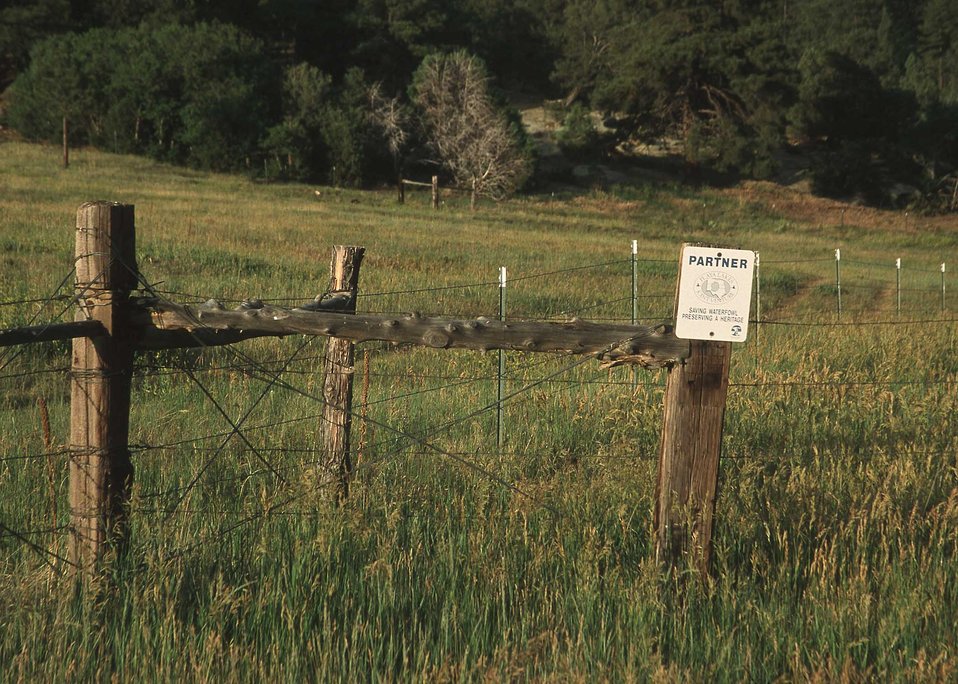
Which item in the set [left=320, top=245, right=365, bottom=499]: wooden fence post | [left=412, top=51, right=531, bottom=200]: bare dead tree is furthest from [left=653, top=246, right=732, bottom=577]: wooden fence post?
[left=412, top=51, right=531, bottom=200]: bare dead tree

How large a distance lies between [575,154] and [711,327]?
5398 cm

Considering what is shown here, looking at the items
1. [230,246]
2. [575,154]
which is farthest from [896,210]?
[230,246]

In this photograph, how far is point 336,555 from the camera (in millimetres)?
4395

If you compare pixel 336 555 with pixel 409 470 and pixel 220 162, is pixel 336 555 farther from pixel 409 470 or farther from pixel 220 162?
pixel 220 162

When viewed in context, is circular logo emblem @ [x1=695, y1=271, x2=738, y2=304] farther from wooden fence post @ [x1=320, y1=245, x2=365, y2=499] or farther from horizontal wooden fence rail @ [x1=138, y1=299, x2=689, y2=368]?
wooden fence post @ [x1=320, y1=245, x2=365, y2=499]

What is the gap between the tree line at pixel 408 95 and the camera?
153 feet

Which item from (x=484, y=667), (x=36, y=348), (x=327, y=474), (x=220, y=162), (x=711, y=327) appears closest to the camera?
(x=484, y=667)

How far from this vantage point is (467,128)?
4822 cm

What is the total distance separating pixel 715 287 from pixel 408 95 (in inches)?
2011

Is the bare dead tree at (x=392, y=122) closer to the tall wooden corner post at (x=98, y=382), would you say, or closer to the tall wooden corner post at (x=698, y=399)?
the tall wooden corner post at (x=98, y=382)

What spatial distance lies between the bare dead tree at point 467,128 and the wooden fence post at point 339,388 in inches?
1536

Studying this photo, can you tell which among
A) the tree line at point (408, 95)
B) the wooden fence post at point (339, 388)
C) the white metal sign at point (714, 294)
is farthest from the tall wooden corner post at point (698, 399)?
the tree line at point (408, 95)

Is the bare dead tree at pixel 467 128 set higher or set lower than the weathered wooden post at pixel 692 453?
higher

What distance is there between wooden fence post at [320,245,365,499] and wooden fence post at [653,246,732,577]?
1878mm
